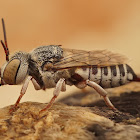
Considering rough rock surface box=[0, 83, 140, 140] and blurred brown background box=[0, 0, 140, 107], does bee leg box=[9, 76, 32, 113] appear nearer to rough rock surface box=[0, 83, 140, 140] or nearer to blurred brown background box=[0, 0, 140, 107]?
rough rock surface box=[0, 83, 140, 140]

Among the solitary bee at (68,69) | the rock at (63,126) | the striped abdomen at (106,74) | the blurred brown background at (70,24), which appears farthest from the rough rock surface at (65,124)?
the blurred brown background at (70,24)

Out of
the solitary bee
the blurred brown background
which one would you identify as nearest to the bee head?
the solitary bee

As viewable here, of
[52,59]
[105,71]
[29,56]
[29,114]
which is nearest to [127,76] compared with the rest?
[105,71]

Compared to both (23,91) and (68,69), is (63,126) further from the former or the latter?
(68,69)

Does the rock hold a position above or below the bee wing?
below

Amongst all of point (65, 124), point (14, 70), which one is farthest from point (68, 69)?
point (65, 124)

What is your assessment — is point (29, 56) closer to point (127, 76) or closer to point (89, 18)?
point (127, 76)

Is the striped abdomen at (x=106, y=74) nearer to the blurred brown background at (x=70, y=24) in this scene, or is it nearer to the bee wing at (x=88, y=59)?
the bee wing at (x=88, y=59)
